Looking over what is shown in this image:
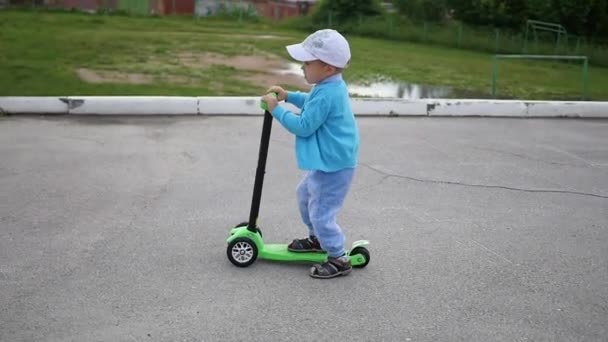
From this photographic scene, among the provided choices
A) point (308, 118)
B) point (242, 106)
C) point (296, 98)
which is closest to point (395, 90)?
point (242, 106)

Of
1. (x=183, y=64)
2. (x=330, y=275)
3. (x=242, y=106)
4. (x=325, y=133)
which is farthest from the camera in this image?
(x=183, y=64)

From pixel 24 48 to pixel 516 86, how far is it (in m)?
9.05

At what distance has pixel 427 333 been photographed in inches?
140

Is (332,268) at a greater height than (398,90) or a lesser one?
lesser

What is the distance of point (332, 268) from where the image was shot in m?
4.25

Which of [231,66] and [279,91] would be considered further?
[231,66]

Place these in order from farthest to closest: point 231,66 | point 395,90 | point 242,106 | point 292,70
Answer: point 292,70 < point 231,66 < point 395,90 < point 242,106

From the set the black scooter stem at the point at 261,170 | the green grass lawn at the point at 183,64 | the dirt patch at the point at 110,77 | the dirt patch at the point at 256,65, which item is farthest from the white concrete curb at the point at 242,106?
the black scooter stem at the point at 261,170

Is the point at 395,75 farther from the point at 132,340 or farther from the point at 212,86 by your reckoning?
the point at 132,340

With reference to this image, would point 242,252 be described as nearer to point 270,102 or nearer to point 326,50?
point 270,102

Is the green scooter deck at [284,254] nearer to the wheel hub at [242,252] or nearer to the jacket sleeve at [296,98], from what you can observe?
the wheel hub at [242,252]

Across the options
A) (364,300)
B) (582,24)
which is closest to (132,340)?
(364,300)

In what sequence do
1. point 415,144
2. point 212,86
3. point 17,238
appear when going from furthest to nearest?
1. point 212,86
2. point 415,144
3. point 17,238

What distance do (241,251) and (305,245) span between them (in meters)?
0.44
